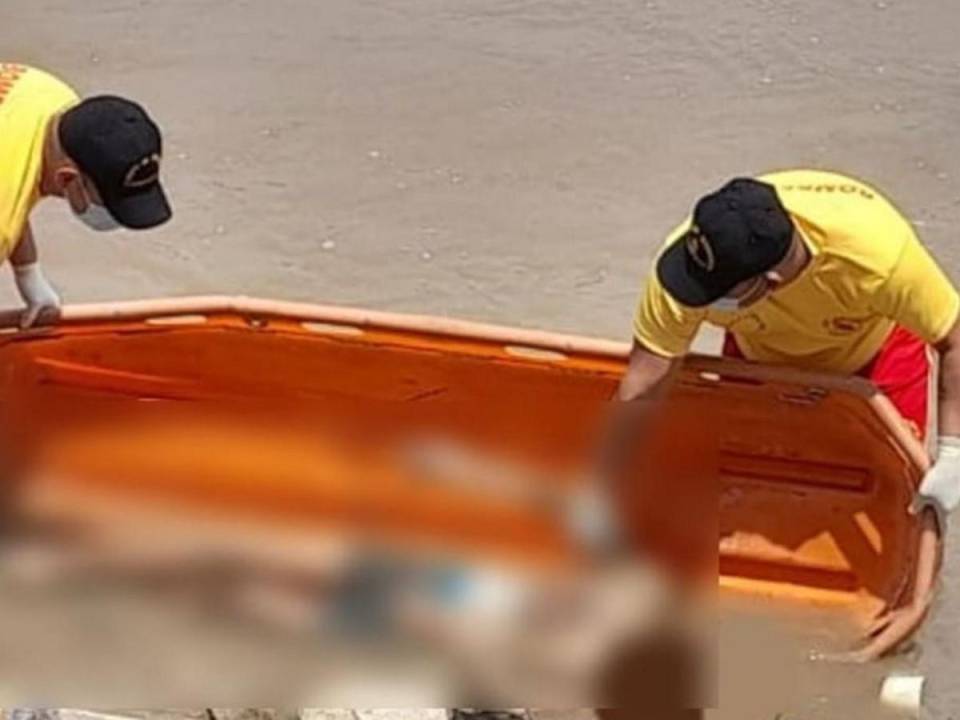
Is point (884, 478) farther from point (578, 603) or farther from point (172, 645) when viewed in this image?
point (172, 645)

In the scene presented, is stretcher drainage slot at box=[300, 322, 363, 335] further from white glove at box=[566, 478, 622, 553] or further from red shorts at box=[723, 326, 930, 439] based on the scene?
red shorts at box=[723, 326, 930, 439]

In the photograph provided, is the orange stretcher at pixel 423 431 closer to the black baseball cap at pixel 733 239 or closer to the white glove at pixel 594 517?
the white glove at pixel 594 517

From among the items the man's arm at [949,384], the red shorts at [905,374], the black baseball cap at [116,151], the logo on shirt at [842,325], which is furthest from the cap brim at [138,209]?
the man's arm at [949,384]

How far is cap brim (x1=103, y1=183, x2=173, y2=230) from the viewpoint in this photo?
457 cm

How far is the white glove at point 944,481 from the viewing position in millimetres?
4363

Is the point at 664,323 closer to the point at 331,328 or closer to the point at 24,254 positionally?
the point at 331,328

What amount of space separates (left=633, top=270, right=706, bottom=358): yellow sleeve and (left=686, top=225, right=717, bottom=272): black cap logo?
0.14 m

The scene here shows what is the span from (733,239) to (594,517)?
737 mm

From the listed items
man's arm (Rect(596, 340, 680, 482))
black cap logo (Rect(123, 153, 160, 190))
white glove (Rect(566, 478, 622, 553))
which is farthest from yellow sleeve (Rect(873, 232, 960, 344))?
black cap logo (Rect(123, 153, 160, 190))

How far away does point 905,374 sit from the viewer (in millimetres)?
4629

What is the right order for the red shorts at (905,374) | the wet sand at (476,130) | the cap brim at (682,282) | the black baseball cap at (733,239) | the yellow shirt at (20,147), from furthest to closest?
the wet sand at (476,130)
the red shorts at (905,374)
the yellow shirt at (20,147)
the cap brim at (682,282)
the black baseball cap at (733,239)

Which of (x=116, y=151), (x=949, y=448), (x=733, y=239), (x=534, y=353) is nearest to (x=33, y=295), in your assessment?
(x=116, y=151)

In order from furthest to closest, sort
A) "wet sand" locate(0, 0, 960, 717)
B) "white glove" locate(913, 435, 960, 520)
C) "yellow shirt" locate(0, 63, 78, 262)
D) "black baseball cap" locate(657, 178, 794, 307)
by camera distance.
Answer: "wet sand" locate(0, 0, 960, 717), "yellow shirt" locate(0, 63, 78, 262), "white glove" locate(913, 435, 960, 520), "black baseball cap" locate(657, 178, 794, 307)

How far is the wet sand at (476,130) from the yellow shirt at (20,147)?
119 centimetres
